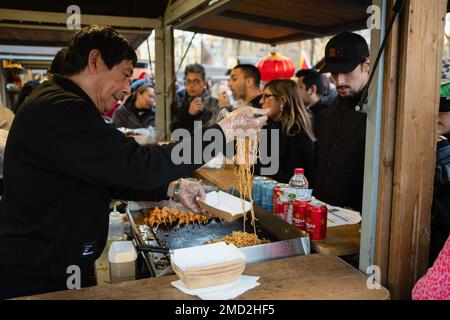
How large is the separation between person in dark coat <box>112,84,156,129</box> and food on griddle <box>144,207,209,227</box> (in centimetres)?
442

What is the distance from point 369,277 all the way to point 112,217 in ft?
5.52

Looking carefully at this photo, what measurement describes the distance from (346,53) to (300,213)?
1.53 metres

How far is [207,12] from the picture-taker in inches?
134

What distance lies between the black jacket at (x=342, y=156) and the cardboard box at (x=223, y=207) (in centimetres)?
92

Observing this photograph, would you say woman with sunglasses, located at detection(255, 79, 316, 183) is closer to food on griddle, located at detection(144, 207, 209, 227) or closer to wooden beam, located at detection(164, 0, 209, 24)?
wooden beam, located at detection(164, 0, 209, 24)

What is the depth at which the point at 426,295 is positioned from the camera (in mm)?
1510

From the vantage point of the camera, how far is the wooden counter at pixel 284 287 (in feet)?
5.24

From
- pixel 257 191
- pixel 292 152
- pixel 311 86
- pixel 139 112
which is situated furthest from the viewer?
pixel 139 112

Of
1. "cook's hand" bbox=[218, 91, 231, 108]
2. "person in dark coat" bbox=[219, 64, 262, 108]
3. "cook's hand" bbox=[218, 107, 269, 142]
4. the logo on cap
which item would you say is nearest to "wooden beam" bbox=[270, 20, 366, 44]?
"person in dark coat" bbox=[219, 64, 262, 108]

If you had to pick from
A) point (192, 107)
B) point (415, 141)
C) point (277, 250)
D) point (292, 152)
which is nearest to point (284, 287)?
point (277, 250)

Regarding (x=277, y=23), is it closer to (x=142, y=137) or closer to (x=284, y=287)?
(x=142, y=137)

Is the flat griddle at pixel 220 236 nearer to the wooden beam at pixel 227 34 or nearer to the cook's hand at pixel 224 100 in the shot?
the wooden beam at pixel 227 34

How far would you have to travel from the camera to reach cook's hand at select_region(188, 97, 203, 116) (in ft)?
18.2
